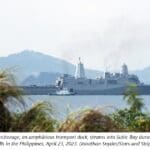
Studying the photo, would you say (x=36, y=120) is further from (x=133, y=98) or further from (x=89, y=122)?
(x=133, y=98)

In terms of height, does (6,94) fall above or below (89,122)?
above

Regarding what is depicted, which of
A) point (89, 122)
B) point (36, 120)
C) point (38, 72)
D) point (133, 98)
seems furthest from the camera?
point (38, 72)

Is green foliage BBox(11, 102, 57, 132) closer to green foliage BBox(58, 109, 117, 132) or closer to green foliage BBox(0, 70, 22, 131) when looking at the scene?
green foliage BBox(0, 70, 22, 131)

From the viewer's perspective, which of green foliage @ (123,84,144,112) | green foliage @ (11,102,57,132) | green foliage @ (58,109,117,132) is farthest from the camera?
green foliage @ (123,84,144,112)

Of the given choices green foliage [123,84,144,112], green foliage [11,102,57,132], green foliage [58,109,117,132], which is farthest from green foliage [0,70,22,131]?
green foliage [123,84,144,112]

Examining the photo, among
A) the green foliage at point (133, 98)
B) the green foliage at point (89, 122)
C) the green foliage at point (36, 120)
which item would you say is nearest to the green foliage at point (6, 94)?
the green foliage at point (36, 120)

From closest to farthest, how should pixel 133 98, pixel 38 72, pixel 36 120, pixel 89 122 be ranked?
pixel 89 122 → pixel 36 120 → pixel 133 98 → pixel 38 72

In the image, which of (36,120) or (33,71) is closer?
(36,120)

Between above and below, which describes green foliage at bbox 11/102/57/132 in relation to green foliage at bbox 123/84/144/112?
below

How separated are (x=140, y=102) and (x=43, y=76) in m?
33.2

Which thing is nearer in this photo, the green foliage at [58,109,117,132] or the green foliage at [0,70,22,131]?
the green foliage at [58,109,117,132]

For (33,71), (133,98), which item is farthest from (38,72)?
(133,98)

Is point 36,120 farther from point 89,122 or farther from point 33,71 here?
point 33,71
